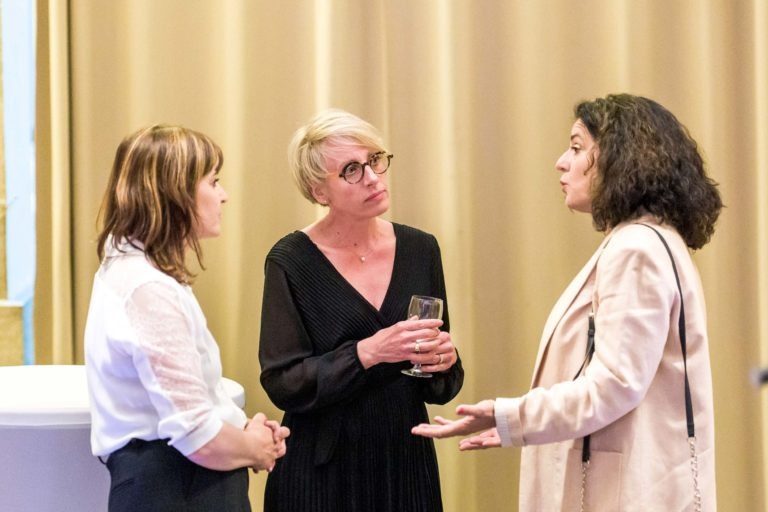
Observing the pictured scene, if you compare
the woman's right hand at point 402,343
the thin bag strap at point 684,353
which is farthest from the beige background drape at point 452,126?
the thin bag strap at point 684,353

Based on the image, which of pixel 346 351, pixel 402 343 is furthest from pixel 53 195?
pixel 402 343

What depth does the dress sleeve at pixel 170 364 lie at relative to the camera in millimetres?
1665

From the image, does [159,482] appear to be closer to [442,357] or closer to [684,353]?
[442,357]

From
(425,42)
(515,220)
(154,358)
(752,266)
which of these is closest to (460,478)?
(515,220)

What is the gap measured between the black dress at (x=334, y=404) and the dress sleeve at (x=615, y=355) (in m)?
0.53

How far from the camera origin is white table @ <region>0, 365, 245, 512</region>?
2.06 meters

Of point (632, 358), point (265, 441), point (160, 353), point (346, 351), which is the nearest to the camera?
point (160, 353)

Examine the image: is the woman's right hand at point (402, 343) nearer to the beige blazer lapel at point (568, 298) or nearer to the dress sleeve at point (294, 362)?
the dress sleeve at point (294, 362)

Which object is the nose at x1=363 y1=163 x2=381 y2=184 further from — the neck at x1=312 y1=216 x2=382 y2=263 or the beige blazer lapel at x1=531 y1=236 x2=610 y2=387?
the beige blazer lapel at x1=531 y1=236 x2=610 y2=387

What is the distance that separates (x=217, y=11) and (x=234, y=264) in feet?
2.69

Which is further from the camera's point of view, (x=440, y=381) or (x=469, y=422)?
(x=440, y=381)

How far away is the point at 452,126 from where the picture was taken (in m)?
2.97

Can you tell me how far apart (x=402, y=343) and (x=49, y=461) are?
2.74 ft

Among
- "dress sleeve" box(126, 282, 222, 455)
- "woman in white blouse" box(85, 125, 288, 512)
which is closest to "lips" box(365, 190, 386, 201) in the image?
"woman in white blouse" box(85, 125, 288, 512)
